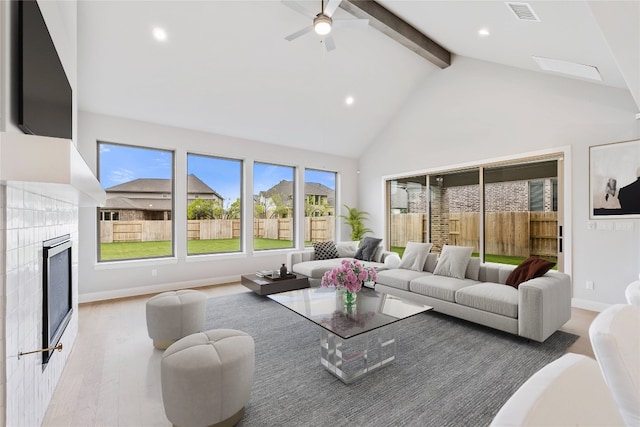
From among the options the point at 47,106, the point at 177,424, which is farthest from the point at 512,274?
the point at 47,106

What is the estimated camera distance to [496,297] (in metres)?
3.11

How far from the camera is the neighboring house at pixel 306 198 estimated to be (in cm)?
Result: 644

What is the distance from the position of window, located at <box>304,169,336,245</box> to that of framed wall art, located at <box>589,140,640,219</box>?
490 cm

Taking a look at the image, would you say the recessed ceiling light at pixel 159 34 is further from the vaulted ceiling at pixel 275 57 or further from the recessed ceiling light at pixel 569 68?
the recessed ceiling light at pixel 569 68

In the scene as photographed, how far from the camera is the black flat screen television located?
1397 mm

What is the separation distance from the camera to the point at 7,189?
4.41 ft

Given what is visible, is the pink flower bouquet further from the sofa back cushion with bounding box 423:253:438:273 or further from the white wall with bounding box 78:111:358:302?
Answer: the white wall with bounding box 78:111:358:302


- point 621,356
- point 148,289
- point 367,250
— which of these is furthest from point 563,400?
point 148,289

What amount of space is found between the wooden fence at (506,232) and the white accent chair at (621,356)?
4209 millimetres

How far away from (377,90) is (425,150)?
5.21 feet

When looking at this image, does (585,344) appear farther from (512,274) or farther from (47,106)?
(47,106)

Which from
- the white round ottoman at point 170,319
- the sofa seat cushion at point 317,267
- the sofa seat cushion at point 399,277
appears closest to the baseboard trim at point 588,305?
the sofa seat cushion at point 399,277

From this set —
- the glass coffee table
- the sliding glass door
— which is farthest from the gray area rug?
the sliding glass door

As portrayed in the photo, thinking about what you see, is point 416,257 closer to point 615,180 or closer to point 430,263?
point 430,263
